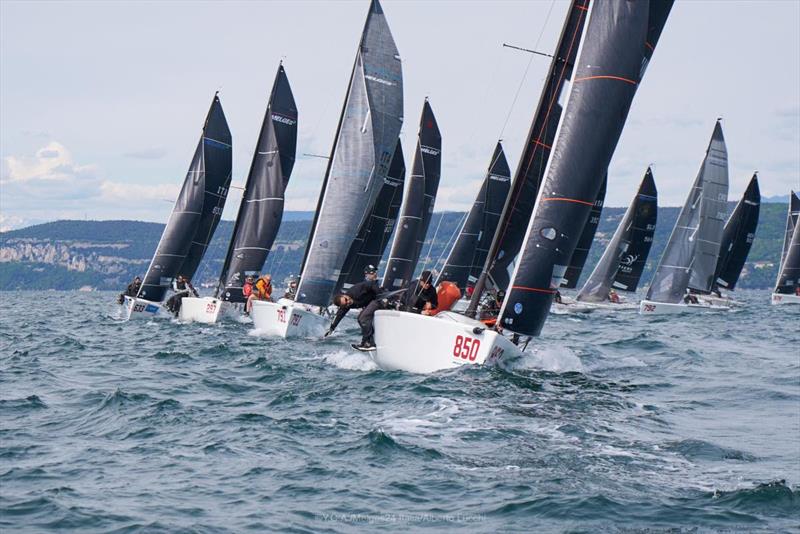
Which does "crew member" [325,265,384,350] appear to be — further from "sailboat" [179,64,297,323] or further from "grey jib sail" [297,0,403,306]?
"sailboat" [179,64,297,323]

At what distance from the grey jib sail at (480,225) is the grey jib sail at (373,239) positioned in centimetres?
659

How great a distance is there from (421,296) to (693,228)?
34.6 meters

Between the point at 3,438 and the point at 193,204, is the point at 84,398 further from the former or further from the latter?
the point at 193,204

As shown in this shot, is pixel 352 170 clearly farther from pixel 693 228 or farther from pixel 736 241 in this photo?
pixel 736 241

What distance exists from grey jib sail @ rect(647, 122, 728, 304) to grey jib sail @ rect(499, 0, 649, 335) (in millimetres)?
32818

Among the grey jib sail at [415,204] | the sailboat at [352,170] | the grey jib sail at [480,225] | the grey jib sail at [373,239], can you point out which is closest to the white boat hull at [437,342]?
the sailboat at [352,170]

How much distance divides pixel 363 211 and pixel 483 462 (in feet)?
56.9

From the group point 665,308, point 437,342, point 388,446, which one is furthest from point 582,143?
point 665,308

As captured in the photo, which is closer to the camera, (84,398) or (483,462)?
(483,462)

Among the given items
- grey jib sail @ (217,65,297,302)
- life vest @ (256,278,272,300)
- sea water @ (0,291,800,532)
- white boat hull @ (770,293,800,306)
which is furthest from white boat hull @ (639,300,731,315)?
sea water @ (0,291,800,532)

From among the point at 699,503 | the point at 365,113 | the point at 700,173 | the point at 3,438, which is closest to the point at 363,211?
the point at 365,113

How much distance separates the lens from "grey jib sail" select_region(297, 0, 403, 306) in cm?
2647

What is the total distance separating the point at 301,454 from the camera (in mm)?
10227

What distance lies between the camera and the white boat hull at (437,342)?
15.7 m
